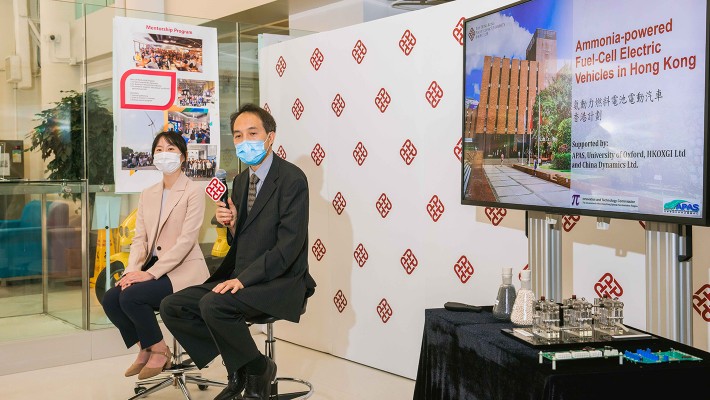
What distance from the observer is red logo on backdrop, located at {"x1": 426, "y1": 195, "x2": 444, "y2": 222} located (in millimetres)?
4074

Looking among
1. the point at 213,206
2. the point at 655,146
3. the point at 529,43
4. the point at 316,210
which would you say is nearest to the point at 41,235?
the point at 213,206

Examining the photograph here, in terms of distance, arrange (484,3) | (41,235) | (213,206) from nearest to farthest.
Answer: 1. (484,3)
2. (41,235)
3. (213,206)

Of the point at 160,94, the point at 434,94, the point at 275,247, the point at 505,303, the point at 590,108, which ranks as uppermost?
the point at 160,94

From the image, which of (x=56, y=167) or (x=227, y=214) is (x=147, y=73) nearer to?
(x=56, y=167)

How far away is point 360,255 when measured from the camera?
4602 mm

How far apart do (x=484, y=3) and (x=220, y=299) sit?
1863 mm

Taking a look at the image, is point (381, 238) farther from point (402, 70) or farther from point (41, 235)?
point (41, 235)

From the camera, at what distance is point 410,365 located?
4266 mm

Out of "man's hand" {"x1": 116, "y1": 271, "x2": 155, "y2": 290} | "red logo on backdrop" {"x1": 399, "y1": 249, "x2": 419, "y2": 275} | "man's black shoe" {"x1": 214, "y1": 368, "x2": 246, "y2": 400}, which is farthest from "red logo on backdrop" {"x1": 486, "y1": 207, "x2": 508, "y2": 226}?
"man's hand" {"x1": 116, "y1": 271, "x2": 155, "y2": 290}

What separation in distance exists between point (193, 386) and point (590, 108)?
2.73m

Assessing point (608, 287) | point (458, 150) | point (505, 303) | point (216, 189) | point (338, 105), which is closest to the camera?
point (505, 303)

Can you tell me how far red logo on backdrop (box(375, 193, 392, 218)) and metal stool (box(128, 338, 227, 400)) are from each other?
1.28 meters

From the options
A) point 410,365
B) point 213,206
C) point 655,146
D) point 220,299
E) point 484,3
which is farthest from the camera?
point 213,206

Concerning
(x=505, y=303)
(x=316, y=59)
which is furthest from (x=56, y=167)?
(x=505, y=303)
